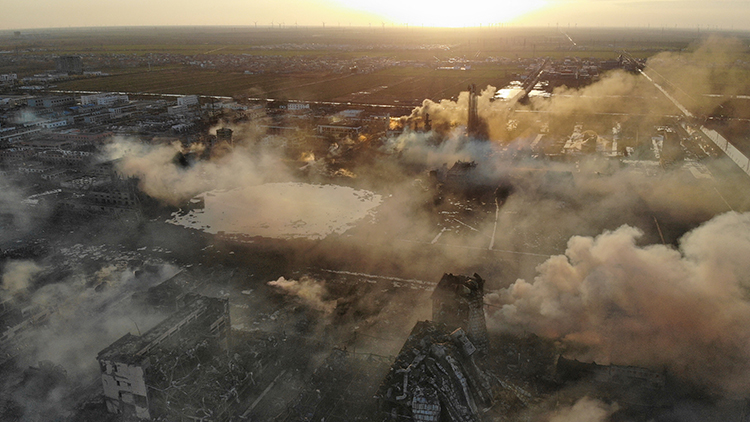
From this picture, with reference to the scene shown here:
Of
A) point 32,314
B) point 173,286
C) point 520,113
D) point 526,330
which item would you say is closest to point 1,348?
point 32,314

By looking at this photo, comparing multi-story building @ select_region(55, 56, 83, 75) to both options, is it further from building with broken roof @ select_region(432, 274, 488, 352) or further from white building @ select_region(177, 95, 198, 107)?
building with broken roof @ select_region(432, 274, 488, 352)

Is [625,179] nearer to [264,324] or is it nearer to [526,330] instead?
[526,330]

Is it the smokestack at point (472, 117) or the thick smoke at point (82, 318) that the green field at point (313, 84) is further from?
the thick smoke at point (82, 318)

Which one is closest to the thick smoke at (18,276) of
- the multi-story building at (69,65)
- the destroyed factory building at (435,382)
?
the destroyed factory building at (435,382)

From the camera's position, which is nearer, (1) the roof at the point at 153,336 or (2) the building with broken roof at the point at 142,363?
(2) the building with broken roof at the point at 142,363

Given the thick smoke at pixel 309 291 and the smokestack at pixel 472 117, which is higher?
the smokestack at pixel 472 117

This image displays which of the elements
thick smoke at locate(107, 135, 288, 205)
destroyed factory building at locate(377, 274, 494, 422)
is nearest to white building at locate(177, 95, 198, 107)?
thick smoke at locate(107, 135, 288, 205)
